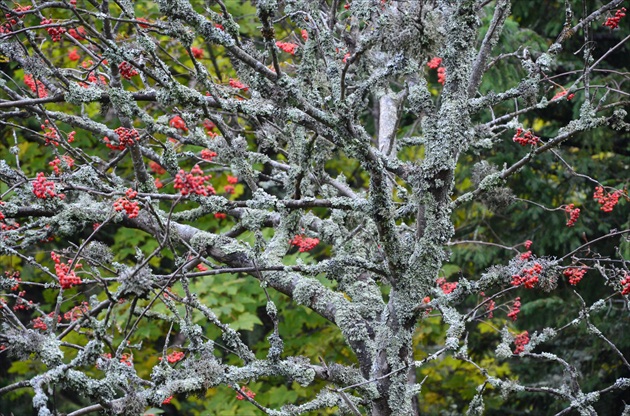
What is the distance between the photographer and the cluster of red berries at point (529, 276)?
3215 mm

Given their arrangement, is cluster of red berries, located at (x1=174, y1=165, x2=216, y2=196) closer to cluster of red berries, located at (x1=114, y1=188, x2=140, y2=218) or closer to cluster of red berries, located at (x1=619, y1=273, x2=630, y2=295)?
cluster of red berries, located at (x1=114, y1=188, x2=140, y2=218)

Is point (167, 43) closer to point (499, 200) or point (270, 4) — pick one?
point (499, 200)

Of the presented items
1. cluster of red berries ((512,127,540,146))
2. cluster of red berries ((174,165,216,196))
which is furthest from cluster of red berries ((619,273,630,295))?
cluster of red berries ((174,165,216,196))

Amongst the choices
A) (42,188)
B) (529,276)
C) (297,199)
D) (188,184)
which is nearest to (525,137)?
(529,276)

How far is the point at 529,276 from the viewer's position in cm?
324

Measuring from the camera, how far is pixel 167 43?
7.57 metres

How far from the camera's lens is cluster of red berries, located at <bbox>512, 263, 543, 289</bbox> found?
3.21 metres

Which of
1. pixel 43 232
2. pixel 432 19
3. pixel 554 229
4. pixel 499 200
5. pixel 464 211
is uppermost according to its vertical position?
pixel 464 211

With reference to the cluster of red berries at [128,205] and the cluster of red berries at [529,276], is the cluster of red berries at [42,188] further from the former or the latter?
the cluster of red berries at [529,276]

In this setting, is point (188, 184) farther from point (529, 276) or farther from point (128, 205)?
point (529, 276)

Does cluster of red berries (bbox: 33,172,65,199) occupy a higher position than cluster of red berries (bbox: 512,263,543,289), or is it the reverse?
cluster of red berries (bbox: 33,172,65,199)

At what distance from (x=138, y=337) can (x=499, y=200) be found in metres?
4.94

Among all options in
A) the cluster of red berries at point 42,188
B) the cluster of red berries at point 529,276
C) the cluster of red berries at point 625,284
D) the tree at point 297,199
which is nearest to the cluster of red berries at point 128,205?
the tree at point 297,199

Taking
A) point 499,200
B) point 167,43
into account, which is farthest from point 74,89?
point 167,43
